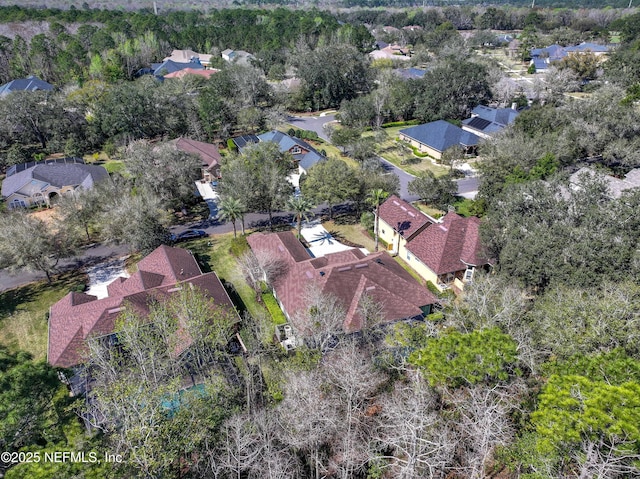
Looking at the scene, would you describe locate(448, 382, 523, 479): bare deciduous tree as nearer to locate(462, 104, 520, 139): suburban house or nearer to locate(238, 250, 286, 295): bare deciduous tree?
locate(238, 250, 286, 295): bare deciduous tree

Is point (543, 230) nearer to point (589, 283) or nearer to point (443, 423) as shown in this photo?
point (589, 283)

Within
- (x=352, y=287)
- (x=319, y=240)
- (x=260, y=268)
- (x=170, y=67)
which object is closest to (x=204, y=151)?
(x=319, y=240)

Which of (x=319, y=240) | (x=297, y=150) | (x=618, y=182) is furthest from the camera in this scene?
(x=297, y=150)

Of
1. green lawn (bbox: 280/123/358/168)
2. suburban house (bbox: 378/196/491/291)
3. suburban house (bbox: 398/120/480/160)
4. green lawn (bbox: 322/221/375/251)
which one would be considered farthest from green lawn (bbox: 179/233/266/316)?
suburban house (bbox: 398/120/480/160)

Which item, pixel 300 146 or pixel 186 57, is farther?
pixel 186 57

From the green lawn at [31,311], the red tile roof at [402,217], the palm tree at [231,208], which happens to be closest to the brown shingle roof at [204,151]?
the palm tree at [231,208]

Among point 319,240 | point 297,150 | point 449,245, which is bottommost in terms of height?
point 319,240

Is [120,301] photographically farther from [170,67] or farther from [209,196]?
[170,67]
